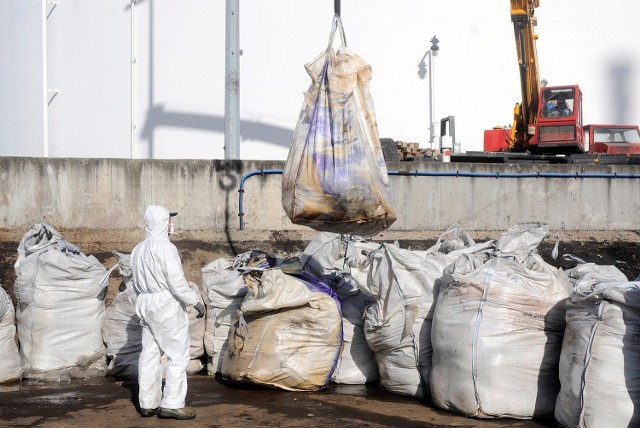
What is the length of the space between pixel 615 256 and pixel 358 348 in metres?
4.37

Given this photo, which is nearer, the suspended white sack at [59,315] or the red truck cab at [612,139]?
the suspended white sack at [59,315]

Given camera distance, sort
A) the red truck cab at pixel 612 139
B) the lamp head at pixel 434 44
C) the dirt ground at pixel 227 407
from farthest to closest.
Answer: the red truck cab at pixel 612 139
the lamp head at pixel 434 44
the dirt ground at pixel 227 407

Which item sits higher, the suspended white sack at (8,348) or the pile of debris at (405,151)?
the pile of debris at (405,151)

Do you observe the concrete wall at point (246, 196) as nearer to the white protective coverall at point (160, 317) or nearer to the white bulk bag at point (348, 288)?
the white bulk bag at point (348, 288)

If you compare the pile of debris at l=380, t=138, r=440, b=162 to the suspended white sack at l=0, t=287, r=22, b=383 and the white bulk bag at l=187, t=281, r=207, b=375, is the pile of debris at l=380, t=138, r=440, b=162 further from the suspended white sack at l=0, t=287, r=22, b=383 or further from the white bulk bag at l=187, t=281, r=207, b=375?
the suspended white sack at l=0, t=287, r=22, b=383

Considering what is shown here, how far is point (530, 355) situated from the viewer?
477 cm

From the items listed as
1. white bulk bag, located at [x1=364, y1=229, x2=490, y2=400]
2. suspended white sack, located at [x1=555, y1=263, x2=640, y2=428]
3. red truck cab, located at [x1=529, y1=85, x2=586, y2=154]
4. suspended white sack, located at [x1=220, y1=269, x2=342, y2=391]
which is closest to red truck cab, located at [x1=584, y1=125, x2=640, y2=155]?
red truck cab, located at [x1=529, y1=85, x2=586, y2=154]

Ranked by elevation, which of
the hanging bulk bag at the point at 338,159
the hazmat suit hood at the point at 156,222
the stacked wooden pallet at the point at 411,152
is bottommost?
the hazmat suit hood at the point at 156,222

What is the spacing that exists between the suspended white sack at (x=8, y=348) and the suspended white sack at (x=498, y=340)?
2.86 metres

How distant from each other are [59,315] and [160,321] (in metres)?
1.39

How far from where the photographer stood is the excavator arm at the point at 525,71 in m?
12.5

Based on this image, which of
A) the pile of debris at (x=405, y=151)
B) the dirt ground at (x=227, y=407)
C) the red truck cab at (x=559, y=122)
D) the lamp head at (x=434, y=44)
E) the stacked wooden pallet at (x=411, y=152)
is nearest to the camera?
the dirt ground at (x=227, y=407)

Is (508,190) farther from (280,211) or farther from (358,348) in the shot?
(358,348)

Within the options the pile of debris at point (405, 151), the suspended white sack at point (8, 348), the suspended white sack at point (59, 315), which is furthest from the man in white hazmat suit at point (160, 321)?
the pile of debris at point (405, 151)
